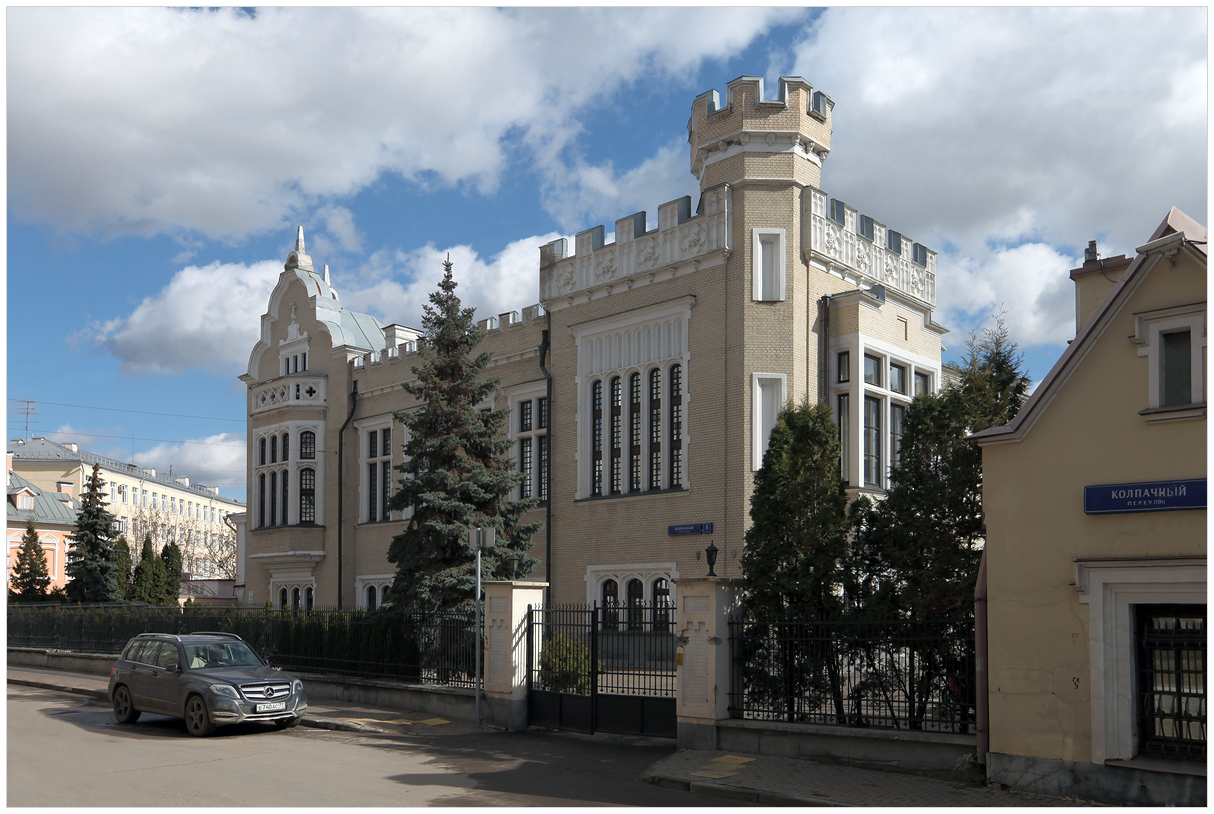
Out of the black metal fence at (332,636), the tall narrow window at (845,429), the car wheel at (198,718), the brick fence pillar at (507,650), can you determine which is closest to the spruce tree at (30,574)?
the black metal fence at (332,636)

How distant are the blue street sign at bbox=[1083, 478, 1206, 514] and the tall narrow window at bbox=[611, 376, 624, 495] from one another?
680 inches

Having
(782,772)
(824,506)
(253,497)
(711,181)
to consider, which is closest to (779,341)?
(711,181)

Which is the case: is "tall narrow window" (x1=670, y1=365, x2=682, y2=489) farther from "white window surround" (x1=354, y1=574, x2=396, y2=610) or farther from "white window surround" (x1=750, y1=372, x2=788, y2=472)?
"white window surround" (x1=354, y1=574, x2=396, y2=610)

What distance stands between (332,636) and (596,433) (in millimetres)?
9372

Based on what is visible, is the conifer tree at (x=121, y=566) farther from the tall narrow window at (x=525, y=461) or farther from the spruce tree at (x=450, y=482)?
the spruce tree at (x=450, y=482)

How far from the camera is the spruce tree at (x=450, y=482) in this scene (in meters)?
22.6

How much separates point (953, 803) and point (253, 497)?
3344 centimetres

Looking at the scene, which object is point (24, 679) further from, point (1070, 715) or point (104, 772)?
point (1070, 715)

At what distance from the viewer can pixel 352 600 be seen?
36.3 metres

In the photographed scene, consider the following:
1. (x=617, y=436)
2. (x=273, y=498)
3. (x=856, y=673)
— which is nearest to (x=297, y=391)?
(x=273, y=498)

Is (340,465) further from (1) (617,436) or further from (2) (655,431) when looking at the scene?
(2) (655,431)

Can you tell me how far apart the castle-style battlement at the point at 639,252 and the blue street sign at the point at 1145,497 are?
15217 millimetres

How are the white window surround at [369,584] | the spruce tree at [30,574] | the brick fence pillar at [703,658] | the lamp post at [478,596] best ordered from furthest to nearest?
the spruce tree at [30,574] → the white window surround at [369,584] → the lamp post at [478,596] → the brick fence pillar at [703,658]

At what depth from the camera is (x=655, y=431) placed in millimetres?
27594
